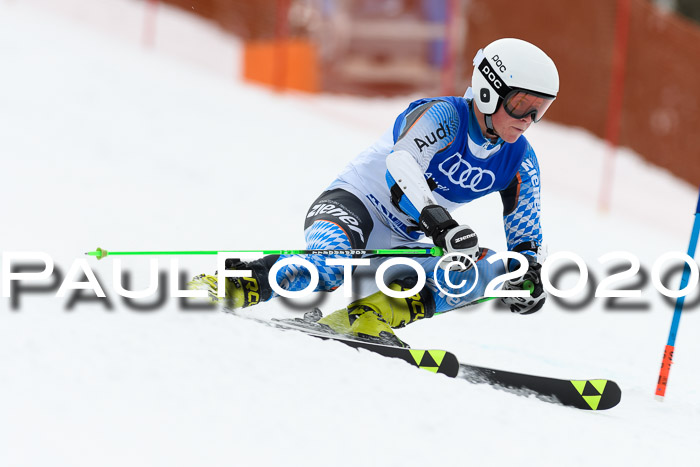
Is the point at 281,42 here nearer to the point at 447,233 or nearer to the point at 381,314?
the point at 381,314

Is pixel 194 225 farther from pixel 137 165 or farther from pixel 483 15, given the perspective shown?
pixel 483 15

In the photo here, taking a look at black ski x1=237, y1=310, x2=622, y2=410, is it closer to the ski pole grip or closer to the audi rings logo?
the ski pole grip

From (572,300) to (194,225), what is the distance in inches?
113

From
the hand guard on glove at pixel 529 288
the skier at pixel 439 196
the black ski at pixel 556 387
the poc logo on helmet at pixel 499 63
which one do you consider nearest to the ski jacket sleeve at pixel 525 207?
the skier at pixel 439 196

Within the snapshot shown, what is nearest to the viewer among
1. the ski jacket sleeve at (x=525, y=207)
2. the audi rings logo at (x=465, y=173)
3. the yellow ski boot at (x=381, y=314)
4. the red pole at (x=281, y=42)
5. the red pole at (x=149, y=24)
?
the yellow ski boot at (x=381, y=314)

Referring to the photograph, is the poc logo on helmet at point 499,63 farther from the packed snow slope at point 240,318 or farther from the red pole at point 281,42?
the red pole at point 281,42

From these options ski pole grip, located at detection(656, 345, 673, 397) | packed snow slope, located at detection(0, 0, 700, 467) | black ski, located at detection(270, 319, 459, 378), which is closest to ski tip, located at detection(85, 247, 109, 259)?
packed snow slope, located at detection(0, 0, 700, 467)

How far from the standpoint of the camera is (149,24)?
17531mm

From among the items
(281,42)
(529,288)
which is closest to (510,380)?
(529,288)

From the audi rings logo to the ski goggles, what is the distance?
0.31m

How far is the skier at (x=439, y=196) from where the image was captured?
3932 mm

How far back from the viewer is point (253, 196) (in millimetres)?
8484

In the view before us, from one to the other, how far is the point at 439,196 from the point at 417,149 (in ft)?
1.26

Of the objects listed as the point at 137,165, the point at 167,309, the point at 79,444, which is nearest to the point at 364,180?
the point at 167,309
